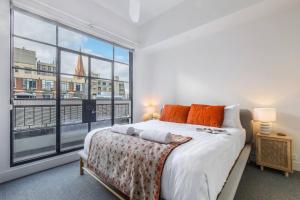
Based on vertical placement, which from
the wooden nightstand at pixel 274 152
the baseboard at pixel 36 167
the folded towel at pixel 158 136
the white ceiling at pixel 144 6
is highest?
the white ceiling at pixel 144 6

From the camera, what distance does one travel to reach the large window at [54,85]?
228 centimetres

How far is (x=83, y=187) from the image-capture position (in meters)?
1.85

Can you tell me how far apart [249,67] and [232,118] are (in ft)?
3.40

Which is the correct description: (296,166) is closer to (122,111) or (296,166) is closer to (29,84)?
Result: (122,111)

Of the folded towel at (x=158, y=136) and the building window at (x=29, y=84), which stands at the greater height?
the building window at (x=29, y=84)

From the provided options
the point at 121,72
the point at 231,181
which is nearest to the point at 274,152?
the point at 231,181

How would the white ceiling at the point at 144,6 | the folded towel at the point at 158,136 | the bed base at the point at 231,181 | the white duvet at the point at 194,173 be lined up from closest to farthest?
the white duvet at the point at 194,173, the bed base at the point at 231,181, the folded towel at the point at 158,136, the white ceiling at the point at 144,6

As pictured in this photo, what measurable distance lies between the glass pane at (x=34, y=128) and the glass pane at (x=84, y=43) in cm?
113

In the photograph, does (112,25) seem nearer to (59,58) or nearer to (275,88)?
(59,58)

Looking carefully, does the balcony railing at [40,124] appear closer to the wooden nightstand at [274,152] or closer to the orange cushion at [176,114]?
the orange cushion at [176,114]

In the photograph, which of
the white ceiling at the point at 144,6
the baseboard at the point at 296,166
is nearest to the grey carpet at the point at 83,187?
the baseboard at the point at 296,166

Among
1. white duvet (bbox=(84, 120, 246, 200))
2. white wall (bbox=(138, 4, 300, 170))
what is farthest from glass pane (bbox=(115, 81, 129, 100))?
white duvet (bbox=(84, 120, 246, 200))

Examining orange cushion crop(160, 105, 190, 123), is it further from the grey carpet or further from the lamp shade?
the grey carpet

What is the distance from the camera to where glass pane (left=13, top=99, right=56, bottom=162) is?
2.37m
